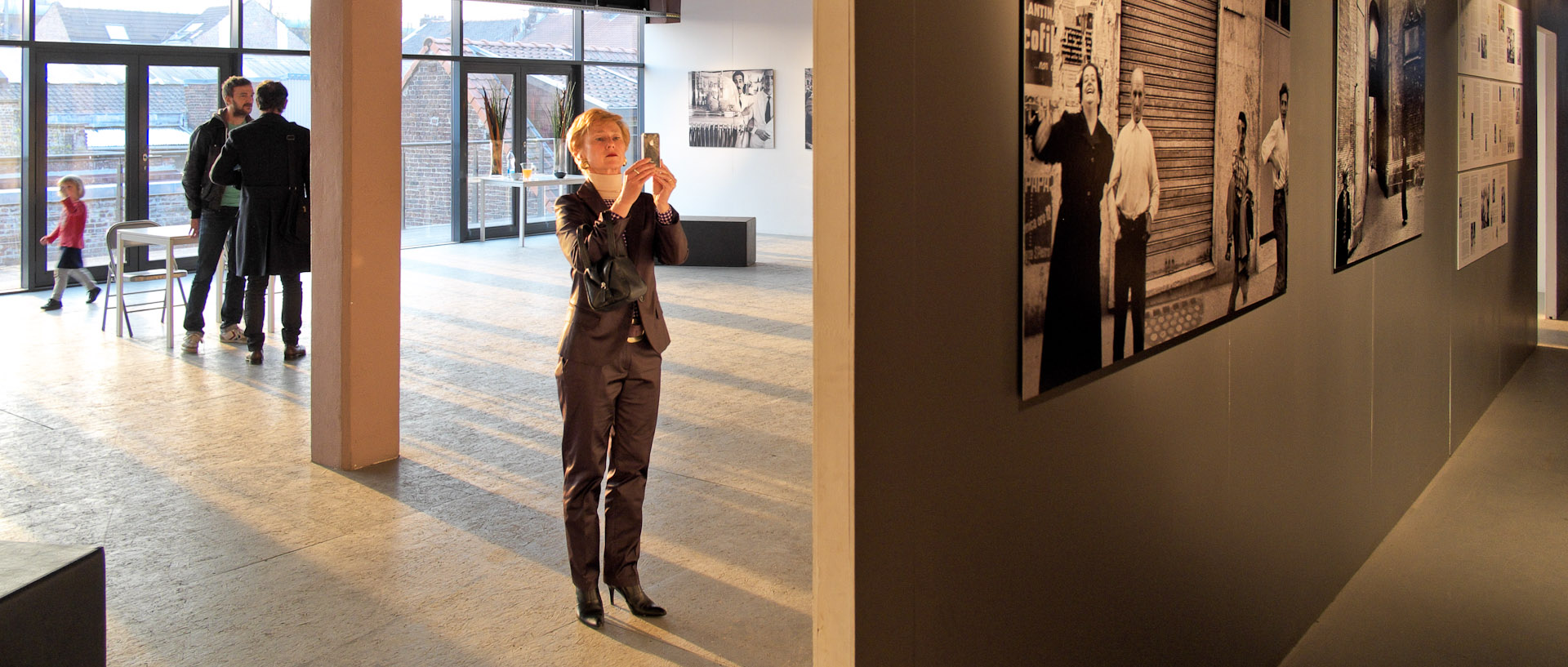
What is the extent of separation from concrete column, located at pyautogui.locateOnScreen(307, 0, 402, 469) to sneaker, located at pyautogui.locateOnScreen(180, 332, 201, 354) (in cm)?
296

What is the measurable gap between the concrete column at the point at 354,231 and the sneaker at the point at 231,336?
10.9ft

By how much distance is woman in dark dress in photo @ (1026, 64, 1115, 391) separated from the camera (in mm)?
2377

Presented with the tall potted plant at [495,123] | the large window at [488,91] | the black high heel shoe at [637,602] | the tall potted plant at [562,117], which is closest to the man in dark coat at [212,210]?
the black high heel shoe at [637,602]

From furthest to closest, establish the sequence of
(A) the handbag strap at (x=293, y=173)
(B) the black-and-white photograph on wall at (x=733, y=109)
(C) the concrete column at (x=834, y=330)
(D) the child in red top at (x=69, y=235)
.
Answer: (B) the black-and-white photograph on wall at (x=733, y=109) < (D) the child in red top at (x=69, y=235) < (A) the handbag strap at (x=293, y=173) < (C) the concrete column at (x=834, y=330)

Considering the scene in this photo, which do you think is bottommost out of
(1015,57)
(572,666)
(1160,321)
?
(572,666)

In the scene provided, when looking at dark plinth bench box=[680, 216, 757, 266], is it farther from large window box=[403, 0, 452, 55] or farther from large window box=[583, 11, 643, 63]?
large window box=[583, 11, 643, 63]

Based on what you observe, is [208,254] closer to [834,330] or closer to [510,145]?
[834,330]

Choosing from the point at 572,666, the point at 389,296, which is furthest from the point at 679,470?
the point at 572,666

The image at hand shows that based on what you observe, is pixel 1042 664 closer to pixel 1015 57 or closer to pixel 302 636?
pixel 1015 57

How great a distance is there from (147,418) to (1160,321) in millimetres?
5359

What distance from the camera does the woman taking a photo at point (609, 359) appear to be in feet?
11.5

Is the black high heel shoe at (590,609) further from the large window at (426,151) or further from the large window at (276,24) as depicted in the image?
the large window at (426,151)

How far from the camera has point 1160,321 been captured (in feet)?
9.36

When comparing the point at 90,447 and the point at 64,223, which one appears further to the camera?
the point at 64,223
